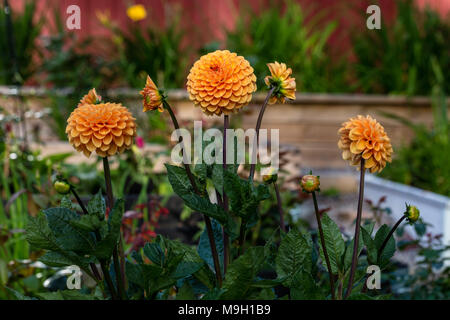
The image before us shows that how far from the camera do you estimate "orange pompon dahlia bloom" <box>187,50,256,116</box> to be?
0.61 meters

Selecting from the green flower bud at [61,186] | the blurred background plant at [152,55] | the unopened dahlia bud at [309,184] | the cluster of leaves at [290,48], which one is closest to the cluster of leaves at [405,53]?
the cluster of leaves at [290,48]

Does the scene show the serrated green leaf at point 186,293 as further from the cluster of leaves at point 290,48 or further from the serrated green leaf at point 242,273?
the cluster of leaves at point 290,48

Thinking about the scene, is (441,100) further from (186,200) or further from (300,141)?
(186,200)

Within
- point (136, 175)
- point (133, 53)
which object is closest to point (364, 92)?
point (133, 53)

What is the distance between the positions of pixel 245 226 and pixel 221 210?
54 mm

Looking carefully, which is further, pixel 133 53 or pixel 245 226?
pixel 133 53

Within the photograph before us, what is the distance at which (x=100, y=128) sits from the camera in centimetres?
60

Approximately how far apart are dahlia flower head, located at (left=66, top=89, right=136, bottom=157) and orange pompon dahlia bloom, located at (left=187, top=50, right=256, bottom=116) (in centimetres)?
9

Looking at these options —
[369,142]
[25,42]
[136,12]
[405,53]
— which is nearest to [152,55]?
[136,12]

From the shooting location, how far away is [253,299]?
0.61 m

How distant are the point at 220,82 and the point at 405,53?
9.82 ft

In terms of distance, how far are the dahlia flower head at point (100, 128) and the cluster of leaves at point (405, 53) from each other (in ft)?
9.32

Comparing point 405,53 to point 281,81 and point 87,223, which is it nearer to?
point 281,81

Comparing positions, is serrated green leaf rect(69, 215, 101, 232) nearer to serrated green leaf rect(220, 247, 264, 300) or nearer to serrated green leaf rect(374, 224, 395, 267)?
serrated green leaf rect(220, 247, 264, 300)
